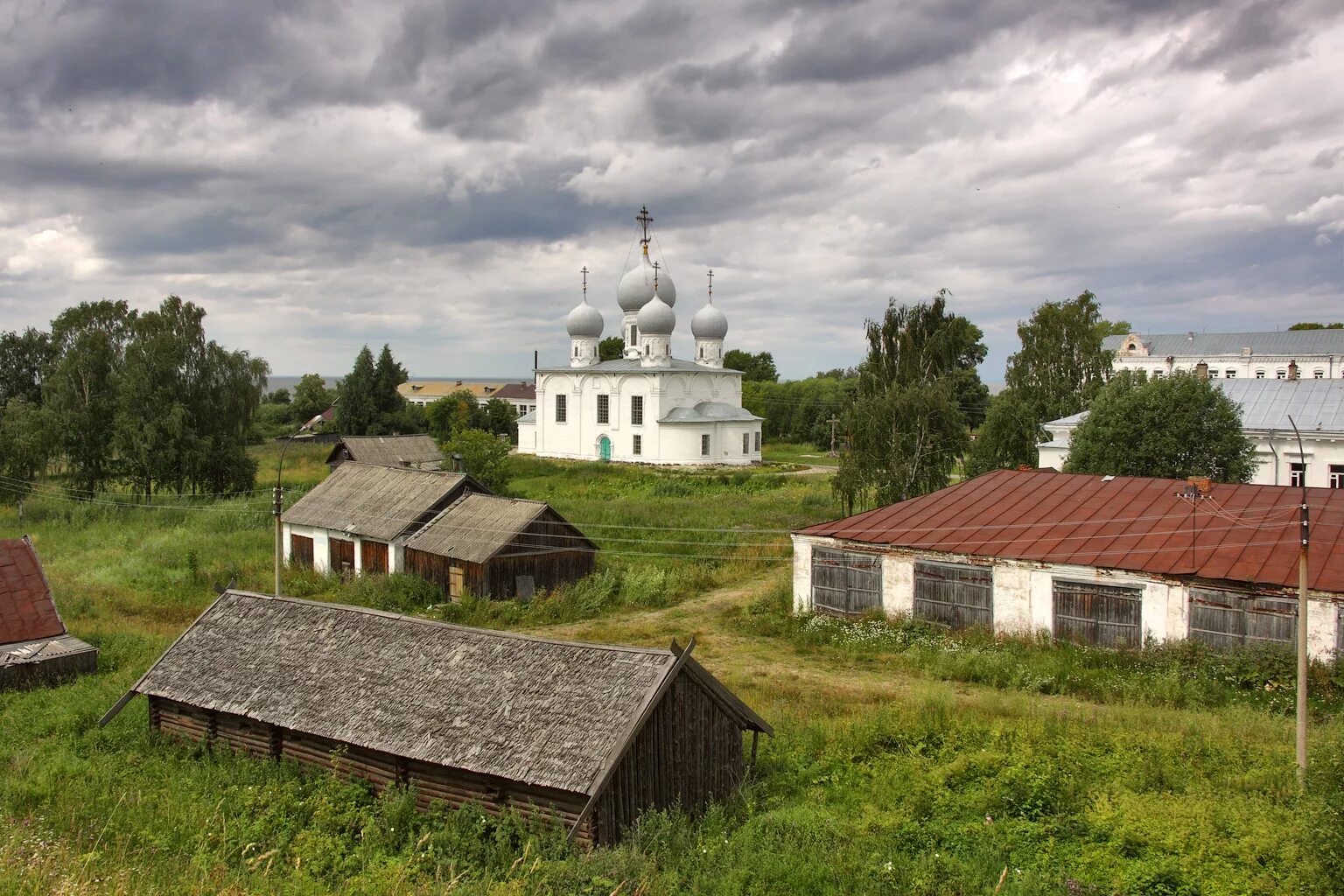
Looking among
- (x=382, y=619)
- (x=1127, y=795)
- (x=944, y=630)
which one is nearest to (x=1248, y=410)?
(x=944, y=630)

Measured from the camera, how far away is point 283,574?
2806 centimetres

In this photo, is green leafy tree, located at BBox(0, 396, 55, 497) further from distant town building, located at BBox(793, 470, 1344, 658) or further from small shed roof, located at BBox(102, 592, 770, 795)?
distant town building, located at BBox(793, 470, 1344, 658)

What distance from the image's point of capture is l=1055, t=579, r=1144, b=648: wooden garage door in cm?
1836

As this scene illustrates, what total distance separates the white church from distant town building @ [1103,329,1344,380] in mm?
31269

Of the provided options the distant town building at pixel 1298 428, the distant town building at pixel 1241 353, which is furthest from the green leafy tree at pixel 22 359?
the distant town building at pixel 1241 353

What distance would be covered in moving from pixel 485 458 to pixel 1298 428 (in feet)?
95.0

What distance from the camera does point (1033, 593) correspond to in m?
19.5

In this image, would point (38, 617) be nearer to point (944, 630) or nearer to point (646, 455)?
point (944, 630)

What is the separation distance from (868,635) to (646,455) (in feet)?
119

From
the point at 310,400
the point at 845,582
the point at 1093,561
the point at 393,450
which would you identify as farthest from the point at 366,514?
the point at 310,400

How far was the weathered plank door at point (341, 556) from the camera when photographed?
2783 cm

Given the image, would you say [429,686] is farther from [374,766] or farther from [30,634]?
[30,634]

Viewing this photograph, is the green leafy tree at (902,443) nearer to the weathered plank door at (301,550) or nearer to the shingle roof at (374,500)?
the shingle roof at (374,500)

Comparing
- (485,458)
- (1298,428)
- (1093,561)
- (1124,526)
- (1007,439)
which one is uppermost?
(1298,428)
